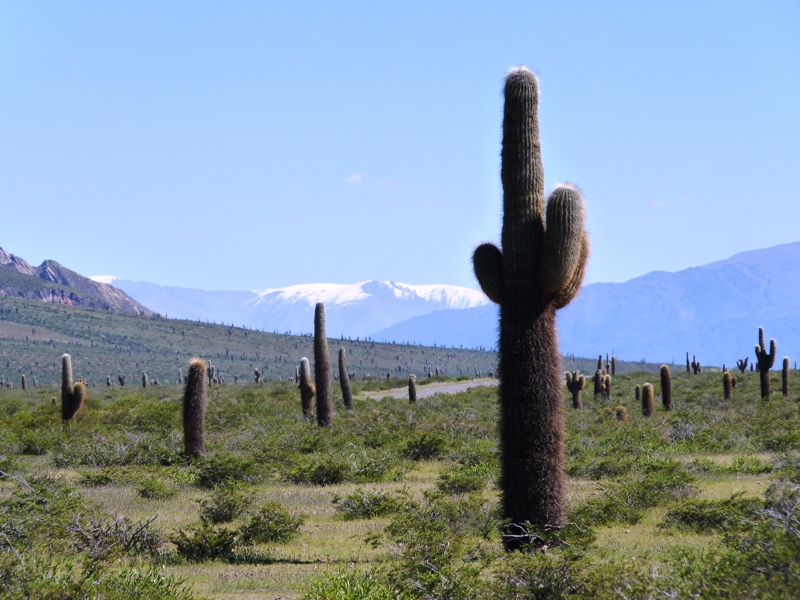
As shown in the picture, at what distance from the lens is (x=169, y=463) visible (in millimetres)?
19828

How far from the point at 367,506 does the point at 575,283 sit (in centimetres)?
516

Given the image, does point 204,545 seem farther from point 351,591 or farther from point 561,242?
point 561,242

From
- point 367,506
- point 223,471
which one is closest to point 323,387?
point 223,471

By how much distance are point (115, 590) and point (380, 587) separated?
84.0 inches

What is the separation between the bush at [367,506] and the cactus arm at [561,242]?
497 centimetres

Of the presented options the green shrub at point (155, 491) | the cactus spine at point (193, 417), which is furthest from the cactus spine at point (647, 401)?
the green shrub at point (155, 491)

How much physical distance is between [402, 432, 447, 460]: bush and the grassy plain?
0.09 ft

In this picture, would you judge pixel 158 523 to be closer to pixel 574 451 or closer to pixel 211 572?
pixel 211 572

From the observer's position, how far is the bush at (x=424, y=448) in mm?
20469

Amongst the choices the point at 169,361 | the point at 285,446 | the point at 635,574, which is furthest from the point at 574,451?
the point at 169,361

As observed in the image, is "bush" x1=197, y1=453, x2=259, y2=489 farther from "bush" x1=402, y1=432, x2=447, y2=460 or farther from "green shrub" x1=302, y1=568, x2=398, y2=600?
"green shrub" x1=302, y1=568, x2=398, y2=600

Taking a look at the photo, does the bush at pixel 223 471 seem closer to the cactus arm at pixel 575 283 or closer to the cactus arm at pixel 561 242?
the cactus arm at pixel 575 283

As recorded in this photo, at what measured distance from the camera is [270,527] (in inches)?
467

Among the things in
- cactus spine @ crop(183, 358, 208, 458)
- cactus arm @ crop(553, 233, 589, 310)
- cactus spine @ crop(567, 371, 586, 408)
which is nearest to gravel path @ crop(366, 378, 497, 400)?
cactus spine @ crop(567, 371, 586, 408)
